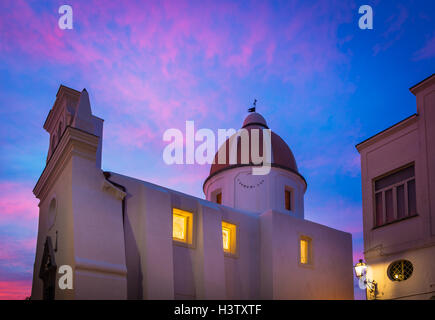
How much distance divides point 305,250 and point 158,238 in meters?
8.16

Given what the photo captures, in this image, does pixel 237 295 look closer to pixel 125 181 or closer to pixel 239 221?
pixel 239 221

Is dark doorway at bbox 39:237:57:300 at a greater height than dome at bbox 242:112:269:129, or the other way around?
dome at bbox 242:112:269:129

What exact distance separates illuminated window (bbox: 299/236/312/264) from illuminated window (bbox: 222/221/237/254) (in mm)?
3436

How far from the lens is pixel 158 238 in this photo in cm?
1714

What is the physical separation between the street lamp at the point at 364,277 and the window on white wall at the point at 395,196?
190 cm

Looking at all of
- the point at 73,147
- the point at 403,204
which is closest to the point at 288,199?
the point at 403,204

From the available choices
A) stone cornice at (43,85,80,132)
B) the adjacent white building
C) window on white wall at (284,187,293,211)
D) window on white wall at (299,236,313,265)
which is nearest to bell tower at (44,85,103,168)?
stone cornice at (43,85,80,132)

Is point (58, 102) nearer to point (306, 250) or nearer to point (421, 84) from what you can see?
point (306, 250)

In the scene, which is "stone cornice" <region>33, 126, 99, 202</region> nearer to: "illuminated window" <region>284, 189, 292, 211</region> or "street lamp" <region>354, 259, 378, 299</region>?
"street lamp" <region>354, 259, 378, 299</region>

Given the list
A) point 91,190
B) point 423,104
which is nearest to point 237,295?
point 91,190

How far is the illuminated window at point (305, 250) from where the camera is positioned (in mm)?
22438

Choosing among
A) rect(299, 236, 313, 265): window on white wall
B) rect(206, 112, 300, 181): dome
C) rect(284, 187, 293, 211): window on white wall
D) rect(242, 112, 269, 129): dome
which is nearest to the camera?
rect(299, 236, 313, 265): window on white wall

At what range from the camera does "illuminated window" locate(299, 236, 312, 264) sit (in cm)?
2244

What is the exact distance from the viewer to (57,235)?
54.6ft
